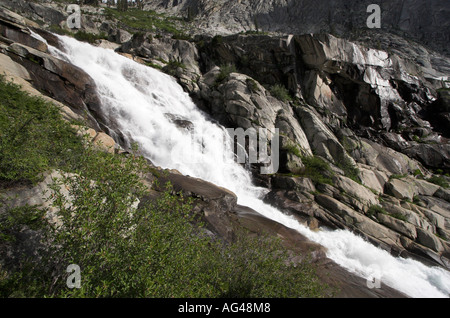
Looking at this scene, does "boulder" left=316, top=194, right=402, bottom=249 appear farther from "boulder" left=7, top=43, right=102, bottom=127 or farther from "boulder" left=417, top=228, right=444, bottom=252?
"boulder" left=7, top=43, right=102, bottom=127

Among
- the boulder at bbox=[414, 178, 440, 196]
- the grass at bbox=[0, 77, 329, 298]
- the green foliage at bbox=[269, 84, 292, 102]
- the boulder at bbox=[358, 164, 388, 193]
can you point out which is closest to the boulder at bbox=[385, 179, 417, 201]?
the boulder at bbox=[358, 164, 388, 193]

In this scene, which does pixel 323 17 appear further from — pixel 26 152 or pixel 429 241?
pixel 26 152

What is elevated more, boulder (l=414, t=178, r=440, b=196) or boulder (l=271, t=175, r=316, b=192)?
boulder (l=271, t=175, r=316, b=192)

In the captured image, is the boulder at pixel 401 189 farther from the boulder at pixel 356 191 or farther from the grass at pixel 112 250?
the grass at pixel 112 250

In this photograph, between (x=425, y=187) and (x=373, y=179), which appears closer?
(x=373, y=179)

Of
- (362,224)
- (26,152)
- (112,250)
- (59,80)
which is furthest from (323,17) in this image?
(112,250)

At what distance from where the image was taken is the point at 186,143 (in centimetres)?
2028

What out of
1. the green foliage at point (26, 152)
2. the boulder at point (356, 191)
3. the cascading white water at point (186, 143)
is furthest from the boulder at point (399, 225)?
the green foliage at point (26, 152)

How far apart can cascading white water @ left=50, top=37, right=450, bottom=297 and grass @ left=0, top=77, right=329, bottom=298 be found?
9.68 metres

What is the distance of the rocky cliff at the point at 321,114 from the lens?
17469 mm

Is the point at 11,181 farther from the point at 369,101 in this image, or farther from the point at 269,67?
the point at 369,101

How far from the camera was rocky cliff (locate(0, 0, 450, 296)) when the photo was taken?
57.3 feet

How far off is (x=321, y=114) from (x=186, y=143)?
2137 centimetres
